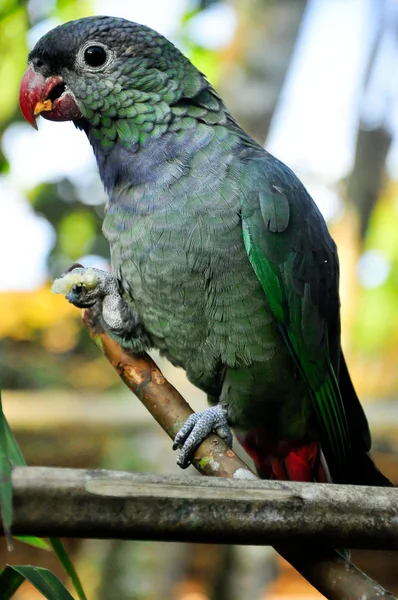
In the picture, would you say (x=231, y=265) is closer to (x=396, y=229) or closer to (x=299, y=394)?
(x=299, y=394)

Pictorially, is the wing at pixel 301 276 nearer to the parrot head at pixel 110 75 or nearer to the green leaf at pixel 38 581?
the parrot head at pixel 110 75

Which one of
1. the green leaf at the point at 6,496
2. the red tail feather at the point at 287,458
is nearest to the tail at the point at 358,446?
the red tail feather at the point at 287,458

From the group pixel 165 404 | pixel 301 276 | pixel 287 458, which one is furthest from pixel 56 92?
pixel 287 458

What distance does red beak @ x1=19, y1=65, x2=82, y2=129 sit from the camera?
2225 mm

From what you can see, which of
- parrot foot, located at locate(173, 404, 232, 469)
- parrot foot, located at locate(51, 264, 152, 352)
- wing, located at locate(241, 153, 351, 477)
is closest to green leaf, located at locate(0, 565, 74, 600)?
parrot foot, located at locate(173, 404, 232, 469)

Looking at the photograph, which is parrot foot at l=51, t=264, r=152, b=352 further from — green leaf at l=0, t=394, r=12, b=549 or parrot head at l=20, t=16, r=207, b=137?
green leaf at l=0, t=394, r=12, b=549

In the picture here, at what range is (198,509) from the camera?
1.07 m

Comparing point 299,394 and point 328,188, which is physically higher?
point 328,188

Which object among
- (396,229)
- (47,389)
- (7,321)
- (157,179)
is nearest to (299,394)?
(157,179)

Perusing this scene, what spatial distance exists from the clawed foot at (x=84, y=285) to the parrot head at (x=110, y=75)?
1.41 feet

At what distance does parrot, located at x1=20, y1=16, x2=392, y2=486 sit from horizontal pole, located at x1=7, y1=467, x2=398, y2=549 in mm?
809

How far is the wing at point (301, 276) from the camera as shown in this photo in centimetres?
204

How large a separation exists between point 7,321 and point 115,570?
9.53 feet

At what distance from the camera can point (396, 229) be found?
24.4 feet
